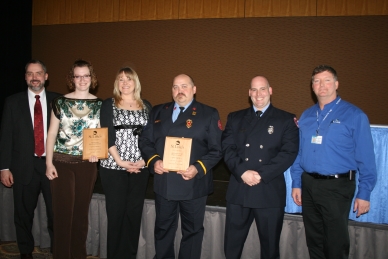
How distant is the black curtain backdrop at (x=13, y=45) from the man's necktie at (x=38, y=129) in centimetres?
390

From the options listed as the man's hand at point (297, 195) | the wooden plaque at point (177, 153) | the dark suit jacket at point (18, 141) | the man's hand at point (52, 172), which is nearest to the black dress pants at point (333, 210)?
the man's hand at point (297, 195)

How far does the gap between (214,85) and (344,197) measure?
17.0ft

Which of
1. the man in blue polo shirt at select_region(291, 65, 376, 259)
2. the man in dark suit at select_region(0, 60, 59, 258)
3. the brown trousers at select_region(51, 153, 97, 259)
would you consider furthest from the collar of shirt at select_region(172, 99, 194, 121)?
the man in dark suit at select_region(0, 60, 59, 258)

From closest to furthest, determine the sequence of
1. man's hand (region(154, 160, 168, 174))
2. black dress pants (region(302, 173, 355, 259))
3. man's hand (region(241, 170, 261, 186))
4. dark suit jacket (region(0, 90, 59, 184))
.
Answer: black dress pants (region(302, 173, 355, 259)) → man's hand (region(241, 170, 261, 186)) → man's hand (region(154, 160, 168, 174)) → dark suit jacket (region(0, 90, 59, 184))

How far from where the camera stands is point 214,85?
7.09m

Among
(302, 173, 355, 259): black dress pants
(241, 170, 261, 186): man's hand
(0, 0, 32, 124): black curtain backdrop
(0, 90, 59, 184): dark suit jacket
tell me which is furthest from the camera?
(0, 0, 32, 124): black curtain backdrop

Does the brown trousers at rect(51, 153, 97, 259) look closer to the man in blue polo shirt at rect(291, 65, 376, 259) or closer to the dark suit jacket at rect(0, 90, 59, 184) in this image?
the dark suit jacket at rect(0, 90, 59, 184)

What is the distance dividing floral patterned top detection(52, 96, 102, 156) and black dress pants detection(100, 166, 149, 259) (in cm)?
29

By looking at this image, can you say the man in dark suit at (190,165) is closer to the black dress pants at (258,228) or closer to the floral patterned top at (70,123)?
the black dress pants at (258,228)

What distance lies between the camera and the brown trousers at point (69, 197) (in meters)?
2.46

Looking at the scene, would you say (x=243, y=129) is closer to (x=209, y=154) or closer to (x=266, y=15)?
(x=209, y=154)

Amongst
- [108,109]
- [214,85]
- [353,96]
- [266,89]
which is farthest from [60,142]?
[353,96]

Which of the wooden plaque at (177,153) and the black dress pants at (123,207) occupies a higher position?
the wooden plaque at (177,153)

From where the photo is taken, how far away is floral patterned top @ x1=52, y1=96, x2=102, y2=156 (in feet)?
8.09
